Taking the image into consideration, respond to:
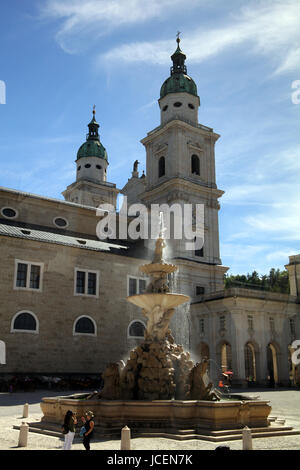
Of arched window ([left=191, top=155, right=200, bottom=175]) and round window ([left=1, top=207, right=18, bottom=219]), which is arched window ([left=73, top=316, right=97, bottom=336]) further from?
arched window ([left=191, top=155, right=200, bottom=175])

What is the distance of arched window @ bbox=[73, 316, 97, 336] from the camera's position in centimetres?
3312

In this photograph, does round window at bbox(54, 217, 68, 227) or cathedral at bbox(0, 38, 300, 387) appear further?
round window at bbox(54, 217, 68, 227)

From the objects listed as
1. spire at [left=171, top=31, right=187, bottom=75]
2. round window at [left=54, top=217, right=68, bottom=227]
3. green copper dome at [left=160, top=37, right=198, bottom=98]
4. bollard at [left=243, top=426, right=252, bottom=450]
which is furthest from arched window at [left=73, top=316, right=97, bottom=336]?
spire at [left=171, top=31, right=187, bottom=75]

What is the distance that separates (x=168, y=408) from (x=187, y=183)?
37735mm

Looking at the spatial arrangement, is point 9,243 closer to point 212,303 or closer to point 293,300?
point 212,303

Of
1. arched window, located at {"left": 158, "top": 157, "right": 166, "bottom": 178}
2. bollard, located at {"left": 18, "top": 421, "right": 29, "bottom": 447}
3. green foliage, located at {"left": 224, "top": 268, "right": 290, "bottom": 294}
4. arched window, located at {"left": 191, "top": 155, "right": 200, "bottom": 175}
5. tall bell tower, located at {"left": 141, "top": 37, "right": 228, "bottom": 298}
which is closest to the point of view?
bollard, located at {"left": 18, "top": 421, "right": 29, "bottom": 447}

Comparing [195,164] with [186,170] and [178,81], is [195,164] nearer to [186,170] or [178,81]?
[186,170]

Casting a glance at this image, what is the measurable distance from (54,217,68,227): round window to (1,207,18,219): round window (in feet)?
11.7

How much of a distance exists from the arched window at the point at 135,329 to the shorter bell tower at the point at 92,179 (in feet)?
93.8

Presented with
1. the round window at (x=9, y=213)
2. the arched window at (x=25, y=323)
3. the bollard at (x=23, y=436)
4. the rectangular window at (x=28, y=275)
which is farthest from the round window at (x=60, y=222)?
the bollard at (x=23, y=436)

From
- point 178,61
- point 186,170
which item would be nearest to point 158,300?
point 186,170

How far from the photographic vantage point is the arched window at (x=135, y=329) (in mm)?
35906

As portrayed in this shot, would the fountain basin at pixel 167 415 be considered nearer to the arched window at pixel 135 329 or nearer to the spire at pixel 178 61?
the arched window at pixel 135 329
